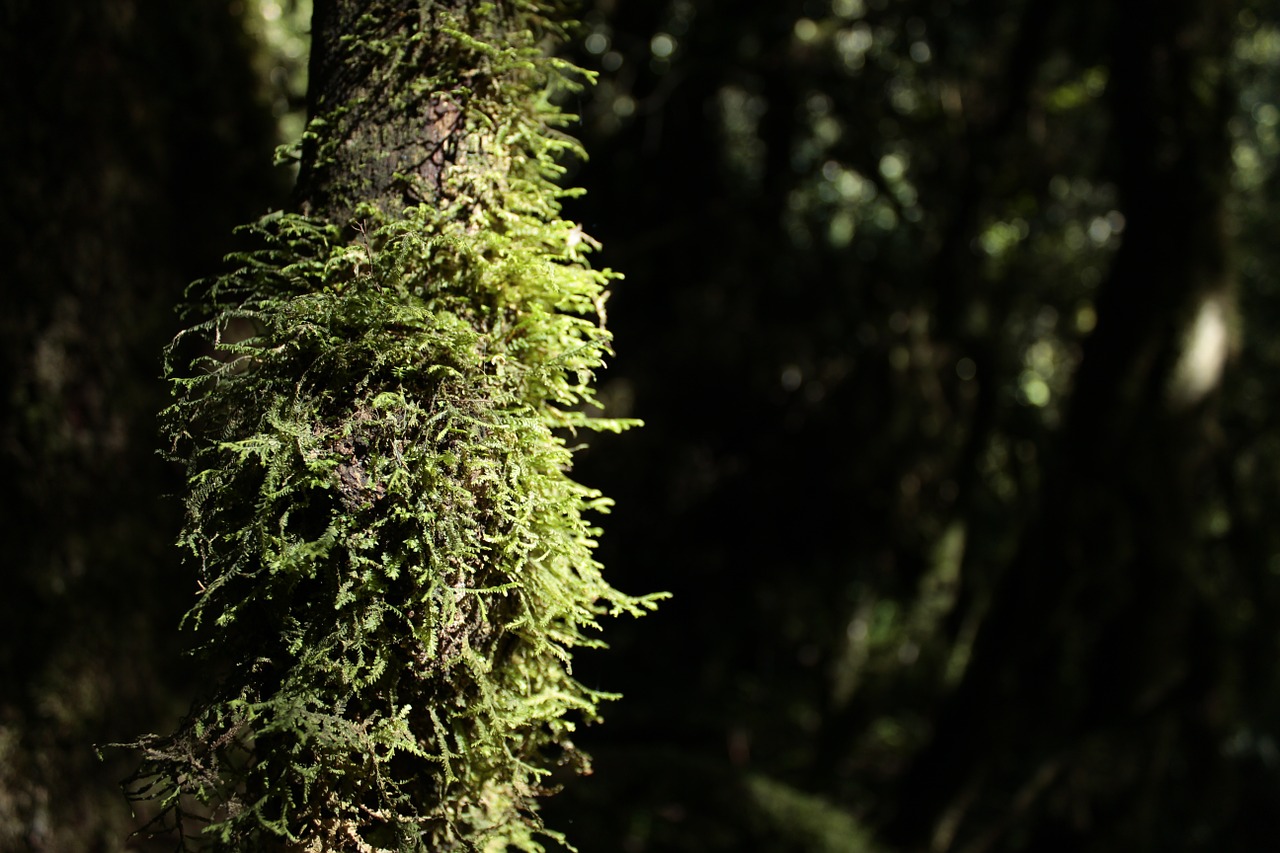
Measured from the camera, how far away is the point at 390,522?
103 centimetres

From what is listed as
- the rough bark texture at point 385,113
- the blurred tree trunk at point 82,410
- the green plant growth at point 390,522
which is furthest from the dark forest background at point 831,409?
the rough bark texture at point 385,113

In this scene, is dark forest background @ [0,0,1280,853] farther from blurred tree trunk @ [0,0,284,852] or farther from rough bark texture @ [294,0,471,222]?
rough bark texture @ [294,0,471,222]

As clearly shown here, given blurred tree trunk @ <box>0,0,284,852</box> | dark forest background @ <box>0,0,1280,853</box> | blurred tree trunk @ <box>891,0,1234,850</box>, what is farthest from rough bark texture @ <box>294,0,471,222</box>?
blurred tree trunk @ <box>891,0,1234,850</box>

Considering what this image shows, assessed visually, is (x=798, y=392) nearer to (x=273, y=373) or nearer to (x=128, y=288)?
(x=128, y=288)

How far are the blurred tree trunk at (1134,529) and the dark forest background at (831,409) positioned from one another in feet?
0.06

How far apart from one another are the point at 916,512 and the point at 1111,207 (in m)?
4.03

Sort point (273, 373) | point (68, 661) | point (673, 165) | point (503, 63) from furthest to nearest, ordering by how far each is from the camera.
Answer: point (673, 165), point (68, 661), point (503, 63), point (273, 373)

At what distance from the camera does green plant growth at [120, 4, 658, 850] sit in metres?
1.00

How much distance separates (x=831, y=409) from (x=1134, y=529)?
2.56 m

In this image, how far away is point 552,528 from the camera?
1.12 meters

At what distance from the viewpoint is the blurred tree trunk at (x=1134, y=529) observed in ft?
12.1

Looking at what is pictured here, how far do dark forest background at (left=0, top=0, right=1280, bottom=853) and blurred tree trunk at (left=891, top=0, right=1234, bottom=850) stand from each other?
0.06ft

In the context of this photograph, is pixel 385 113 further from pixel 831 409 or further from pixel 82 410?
pixel 831 409

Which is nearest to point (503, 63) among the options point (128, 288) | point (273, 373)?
point (273, 373)
